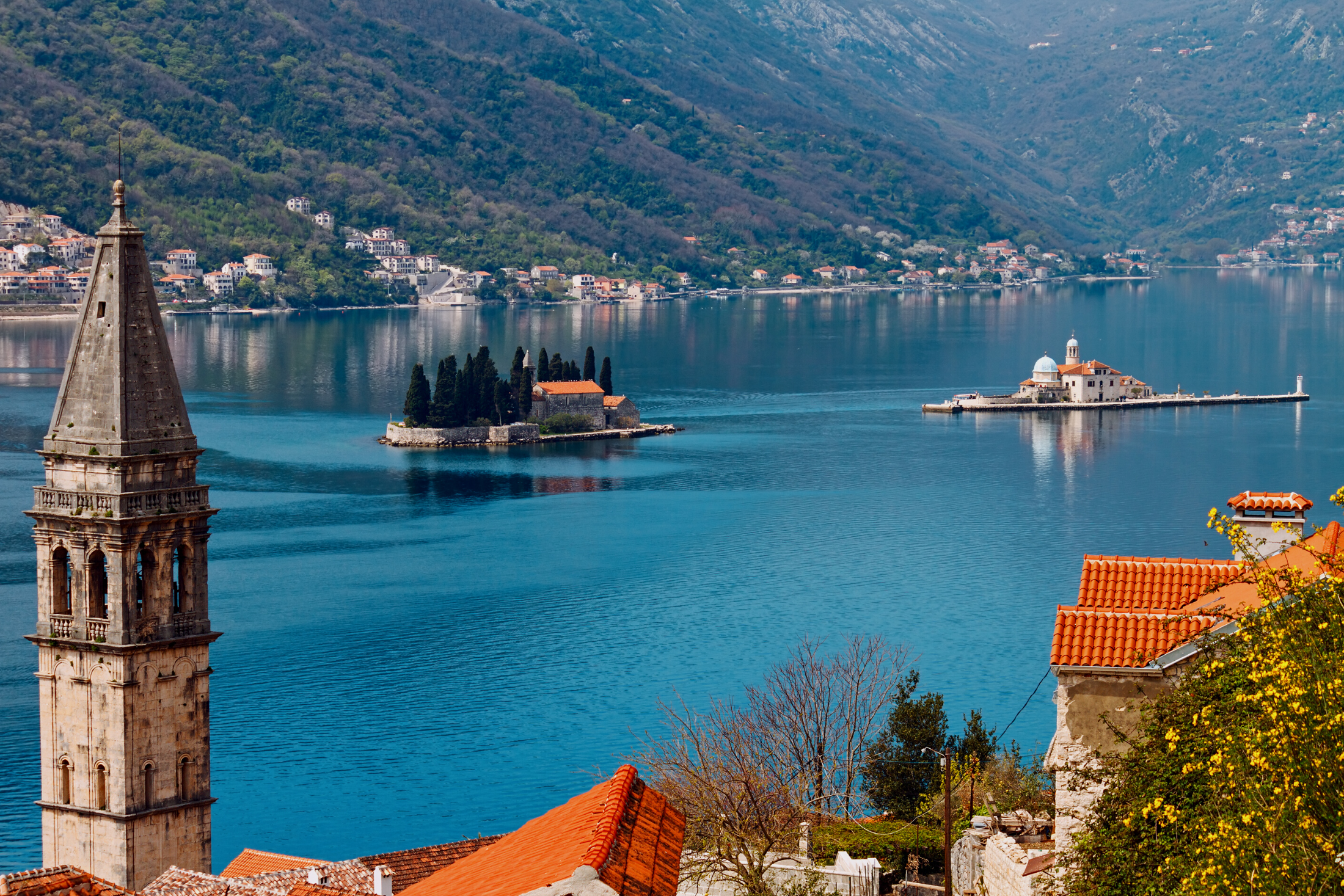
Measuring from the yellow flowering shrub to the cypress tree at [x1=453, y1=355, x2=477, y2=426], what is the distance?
2732 inches

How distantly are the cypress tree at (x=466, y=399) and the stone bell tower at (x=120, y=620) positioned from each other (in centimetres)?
6390

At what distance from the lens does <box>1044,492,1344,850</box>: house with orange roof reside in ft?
49.1

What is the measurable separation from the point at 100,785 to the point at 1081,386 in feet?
296

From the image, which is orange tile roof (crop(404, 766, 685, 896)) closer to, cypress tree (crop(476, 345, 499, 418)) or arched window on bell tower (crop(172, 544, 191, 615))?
arched window on bell tower (crop(172, 544, 191, 615))

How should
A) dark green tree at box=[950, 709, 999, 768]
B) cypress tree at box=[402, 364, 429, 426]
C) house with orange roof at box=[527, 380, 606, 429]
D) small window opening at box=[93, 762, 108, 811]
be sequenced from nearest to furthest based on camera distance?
small window opening at box=[93, 762, 108, 811]
dark green tree at box=[950, 709, 999, 768]
cypress tree at box=[402, 364, 429, 426]
house with orange roof at box=[527, 380, 606, 429]

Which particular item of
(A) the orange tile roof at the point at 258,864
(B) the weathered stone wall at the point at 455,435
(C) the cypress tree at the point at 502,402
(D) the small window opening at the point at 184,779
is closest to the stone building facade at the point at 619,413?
(C) the cypress tree at the point at 502,402

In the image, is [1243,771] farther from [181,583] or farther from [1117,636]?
[181,583]

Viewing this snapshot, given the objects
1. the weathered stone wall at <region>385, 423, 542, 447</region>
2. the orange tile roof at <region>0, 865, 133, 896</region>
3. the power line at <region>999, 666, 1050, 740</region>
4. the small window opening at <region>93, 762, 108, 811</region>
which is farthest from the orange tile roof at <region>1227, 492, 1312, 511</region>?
the weathered stone wall at <region>385, 423, 542, 447</region>

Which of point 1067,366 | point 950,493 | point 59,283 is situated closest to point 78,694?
point 950,493

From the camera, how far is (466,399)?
83875 mm

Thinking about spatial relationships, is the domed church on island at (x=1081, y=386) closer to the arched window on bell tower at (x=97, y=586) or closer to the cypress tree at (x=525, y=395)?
the cypress tree at (x=525, y=395)

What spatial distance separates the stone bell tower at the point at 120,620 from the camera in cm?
1816

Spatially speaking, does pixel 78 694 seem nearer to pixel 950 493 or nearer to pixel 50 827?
pixel 50 827

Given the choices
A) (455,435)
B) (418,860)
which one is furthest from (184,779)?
(455,435)
